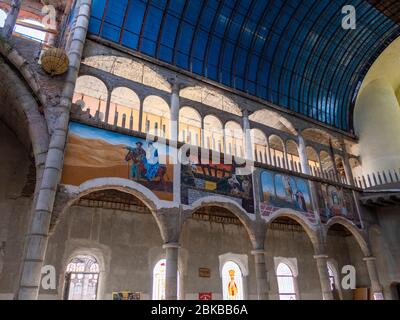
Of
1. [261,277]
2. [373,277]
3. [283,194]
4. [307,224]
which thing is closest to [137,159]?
[261,277]

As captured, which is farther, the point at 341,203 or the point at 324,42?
the point at 324,42

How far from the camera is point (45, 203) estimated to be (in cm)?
979

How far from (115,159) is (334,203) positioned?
12.8 metres

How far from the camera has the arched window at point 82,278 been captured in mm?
13111

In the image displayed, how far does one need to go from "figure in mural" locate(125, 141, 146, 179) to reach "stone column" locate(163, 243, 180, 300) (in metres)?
2.95

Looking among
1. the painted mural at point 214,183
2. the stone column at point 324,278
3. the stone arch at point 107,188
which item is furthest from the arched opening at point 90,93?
the stone column at point 324,278

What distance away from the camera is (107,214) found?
14727 mm

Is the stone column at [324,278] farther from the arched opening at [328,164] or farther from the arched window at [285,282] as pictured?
the arched opening at [328,164]

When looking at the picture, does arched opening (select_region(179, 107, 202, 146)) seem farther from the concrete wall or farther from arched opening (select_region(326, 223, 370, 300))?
arched opening (select_region(326, 223, 370, 300))

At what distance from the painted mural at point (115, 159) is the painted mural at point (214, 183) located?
0.78m

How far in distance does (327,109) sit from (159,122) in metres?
12.3

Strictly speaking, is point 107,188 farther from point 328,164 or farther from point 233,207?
point 328,164
